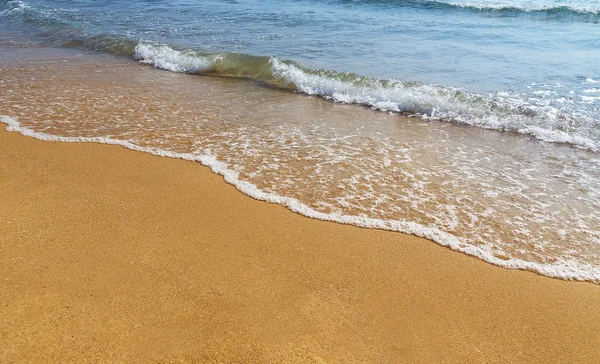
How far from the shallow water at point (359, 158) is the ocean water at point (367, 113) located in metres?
0.02

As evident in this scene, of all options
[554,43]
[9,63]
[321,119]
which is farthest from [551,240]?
[9,63]

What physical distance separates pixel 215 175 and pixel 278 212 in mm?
1140

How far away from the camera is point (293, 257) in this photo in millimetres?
3510

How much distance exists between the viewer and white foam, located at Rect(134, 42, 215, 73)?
10.4 metres

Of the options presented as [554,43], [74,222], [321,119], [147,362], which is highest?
[554,43]

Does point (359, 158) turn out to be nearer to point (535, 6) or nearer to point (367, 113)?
point (367, 113)

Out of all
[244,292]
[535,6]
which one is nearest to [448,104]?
[244,292]

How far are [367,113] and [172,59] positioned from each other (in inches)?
236

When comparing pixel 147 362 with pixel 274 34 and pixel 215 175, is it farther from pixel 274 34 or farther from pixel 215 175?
pixel 274 34

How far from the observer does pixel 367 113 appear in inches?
297

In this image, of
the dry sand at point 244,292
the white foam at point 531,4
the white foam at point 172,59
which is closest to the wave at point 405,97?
the white foam at point 172,59

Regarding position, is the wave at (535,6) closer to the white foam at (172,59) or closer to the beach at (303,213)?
the beach at (303,213)

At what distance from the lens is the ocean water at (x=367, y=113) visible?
427 cm

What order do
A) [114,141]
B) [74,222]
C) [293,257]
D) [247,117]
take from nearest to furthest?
[293,257] < [74,222] < [114,141] < [247,117]
